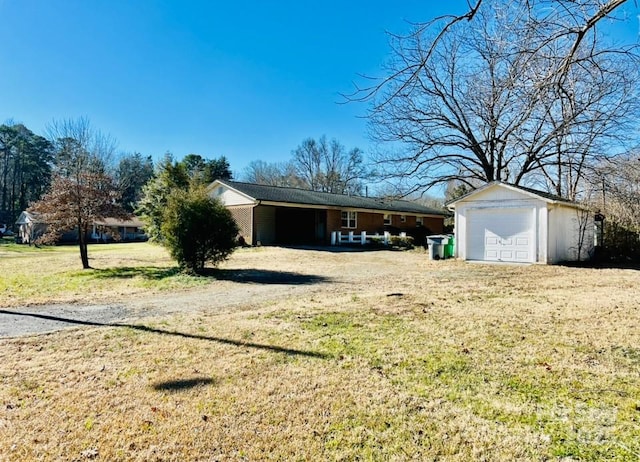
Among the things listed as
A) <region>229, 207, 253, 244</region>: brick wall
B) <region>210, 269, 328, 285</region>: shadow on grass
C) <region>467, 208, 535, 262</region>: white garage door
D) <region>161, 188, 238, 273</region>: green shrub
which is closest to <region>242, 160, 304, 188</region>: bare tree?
<region>229, 207, 253, 244</region>: brick wall

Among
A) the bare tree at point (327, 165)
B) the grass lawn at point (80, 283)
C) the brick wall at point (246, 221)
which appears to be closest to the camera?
the grass lawn at point (80, 283)

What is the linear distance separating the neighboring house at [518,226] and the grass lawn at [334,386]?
339 inches

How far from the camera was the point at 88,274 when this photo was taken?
13523 millimetres

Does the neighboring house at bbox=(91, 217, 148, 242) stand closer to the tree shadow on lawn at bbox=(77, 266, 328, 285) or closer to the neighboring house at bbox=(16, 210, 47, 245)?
the neighboring house at bbox=(16, 210, 47, 245)

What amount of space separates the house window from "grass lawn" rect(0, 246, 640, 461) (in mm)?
21744

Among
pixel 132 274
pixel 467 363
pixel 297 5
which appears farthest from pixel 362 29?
pixel 132 274

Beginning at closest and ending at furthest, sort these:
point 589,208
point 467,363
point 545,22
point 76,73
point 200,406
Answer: point 200,406, point 545,22, point 467,363, point 589,208, point 76,73

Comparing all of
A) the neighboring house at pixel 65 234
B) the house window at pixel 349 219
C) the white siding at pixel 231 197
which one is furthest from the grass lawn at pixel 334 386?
the neighboring house at pixel 65 234

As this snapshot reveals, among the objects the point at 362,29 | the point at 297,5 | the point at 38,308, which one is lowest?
the point at 38,308

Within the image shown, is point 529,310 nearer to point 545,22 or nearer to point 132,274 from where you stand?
point 545,22

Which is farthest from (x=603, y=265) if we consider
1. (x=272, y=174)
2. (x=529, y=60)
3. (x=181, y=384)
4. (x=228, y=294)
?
(x=272, y=174)

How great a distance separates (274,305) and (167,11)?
8.09 meters

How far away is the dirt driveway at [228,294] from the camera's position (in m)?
6.75

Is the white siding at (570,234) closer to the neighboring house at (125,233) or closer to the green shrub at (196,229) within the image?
the green shrub at (196,229)
